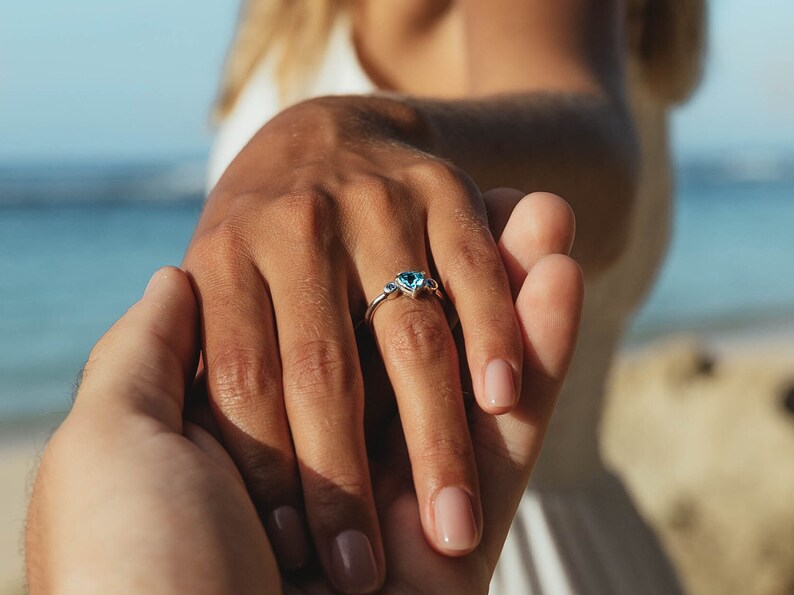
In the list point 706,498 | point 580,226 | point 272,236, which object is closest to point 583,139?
point 580,226

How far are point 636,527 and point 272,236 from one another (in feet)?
4.85

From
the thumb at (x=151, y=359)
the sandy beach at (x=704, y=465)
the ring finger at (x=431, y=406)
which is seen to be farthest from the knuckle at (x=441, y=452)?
the sandy beach at (x=704, y=465)

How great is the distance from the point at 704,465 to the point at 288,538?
147 inches

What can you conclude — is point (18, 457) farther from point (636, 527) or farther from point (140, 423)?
point (140, 423)

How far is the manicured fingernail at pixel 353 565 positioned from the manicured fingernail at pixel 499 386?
0.18m

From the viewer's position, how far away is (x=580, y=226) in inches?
55.9

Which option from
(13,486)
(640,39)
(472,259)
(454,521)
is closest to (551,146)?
(472,259)

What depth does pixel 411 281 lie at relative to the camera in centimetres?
90

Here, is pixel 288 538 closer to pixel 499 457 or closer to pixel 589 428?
pixel 499 457

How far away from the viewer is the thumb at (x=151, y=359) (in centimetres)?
80

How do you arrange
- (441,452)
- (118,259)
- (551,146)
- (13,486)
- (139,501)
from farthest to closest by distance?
(118,259) < (13,486) < (551,146) < (441,452) < (139,501)

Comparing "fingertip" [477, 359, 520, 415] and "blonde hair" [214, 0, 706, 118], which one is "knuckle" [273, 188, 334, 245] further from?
"blonde hair" [214, 0, 706, 118]

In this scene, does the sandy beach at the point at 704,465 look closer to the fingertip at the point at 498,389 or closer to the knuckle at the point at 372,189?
the knuckle at the point at 372,189

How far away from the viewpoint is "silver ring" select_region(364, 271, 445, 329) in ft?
2.94
